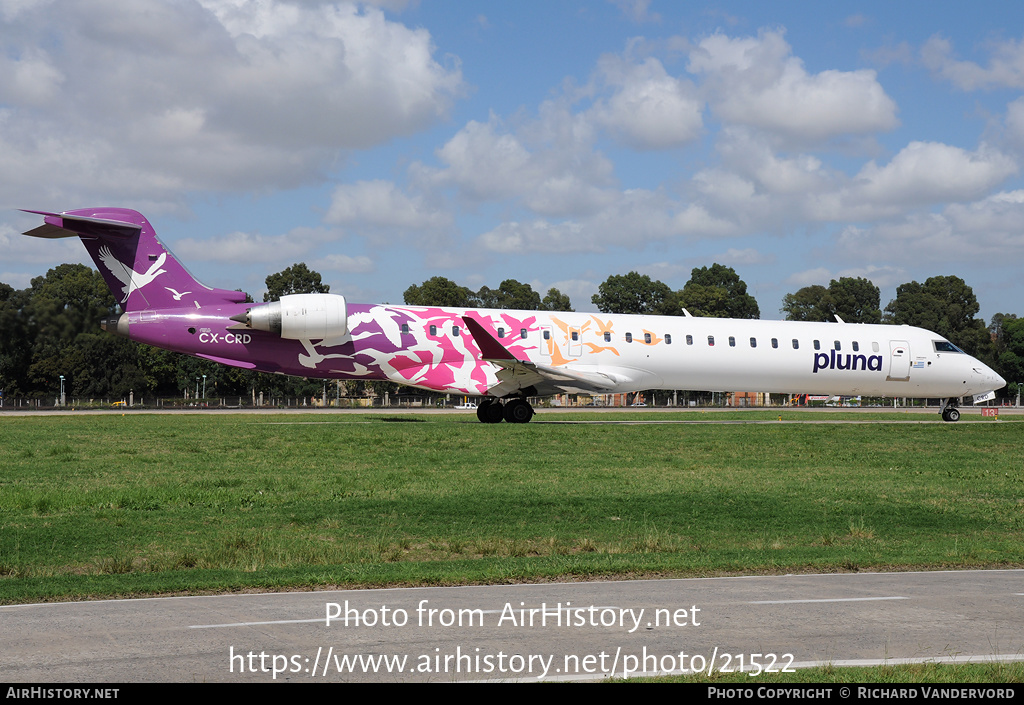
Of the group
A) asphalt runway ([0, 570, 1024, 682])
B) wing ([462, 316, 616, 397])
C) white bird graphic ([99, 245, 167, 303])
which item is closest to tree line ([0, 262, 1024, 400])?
white bird graphic ([99, 245, 167, 303])

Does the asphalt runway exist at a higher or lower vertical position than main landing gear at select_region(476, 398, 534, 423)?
lower

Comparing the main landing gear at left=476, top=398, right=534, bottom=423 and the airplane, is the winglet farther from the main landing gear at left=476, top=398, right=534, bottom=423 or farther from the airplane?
the main landing gear at left=476, top=398, right=534, bottom=423

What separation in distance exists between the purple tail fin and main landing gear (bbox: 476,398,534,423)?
1045 cm

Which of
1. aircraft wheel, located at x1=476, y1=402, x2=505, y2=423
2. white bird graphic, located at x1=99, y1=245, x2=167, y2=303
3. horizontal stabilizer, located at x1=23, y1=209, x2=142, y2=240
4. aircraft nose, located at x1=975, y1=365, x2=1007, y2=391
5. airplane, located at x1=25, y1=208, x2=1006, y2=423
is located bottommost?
aircraft wheel, located at x1=476, y1=402, x2=505, y2=423

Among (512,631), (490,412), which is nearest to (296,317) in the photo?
(490,412)

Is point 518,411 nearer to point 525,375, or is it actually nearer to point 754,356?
point 525,375

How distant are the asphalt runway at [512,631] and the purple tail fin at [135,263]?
25723 millimetres

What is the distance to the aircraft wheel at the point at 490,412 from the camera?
121 ft

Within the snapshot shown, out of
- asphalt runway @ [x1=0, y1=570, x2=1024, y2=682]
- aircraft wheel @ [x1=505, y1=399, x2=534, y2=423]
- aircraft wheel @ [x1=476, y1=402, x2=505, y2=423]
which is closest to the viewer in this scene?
asphalt runway @ [x1=0, y1=570, x2=1024, y2=682]

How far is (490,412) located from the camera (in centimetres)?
3675

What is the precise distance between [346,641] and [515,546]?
229 inches

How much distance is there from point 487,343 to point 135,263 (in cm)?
1213

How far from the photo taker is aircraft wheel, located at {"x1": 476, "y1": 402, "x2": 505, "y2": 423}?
121 ft
